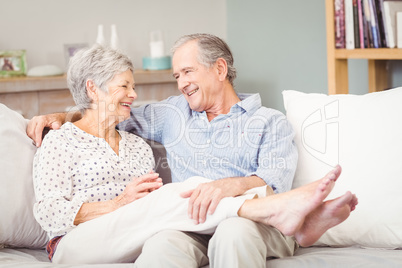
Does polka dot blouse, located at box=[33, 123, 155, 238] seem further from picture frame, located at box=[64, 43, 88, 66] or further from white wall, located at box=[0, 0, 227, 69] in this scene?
white wall, located at box=[0, 0, 227, 69]

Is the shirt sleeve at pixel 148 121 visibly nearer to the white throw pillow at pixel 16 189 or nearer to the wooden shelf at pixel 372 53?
the white throw pillow at pixel 16 189

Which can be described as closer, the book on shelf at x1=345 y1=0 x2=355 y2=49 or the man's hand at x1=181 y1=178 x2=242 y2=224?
the man's hand at x1=181 y1=178 x2=242 y2=224

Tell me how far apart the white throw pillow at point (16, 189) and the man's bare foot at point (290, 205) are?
27.6 inches

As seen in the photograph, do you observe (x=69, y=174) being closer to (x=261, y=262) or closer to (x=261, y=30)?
(x=261, y=262)

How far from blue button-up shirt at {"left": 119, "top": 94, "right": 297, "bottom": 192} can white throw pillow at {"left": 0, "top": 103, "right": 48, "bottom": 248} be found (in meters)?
0.39

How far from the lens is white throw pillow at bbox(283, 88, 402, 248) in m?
1.79

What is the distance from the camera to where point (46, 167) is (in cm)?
181

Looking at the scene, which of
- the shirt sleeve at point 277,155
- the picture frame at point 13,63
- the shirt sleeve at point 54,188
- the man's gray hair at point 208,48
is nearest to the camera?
the shirt sleeve at point 54,188

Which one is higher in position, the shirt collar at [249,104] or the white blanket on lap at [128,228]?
the shirt collar at [249,104]

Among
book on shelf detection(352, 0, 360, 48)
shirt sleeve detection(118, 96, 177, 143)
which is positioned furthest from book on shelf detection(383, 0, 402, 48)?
shirt sleeve detection(118, 96, 177, 143)

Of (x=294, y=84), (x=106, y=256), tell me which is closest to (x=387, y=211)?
(x=106, y=256)

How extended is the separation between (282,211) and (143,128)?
81 cm

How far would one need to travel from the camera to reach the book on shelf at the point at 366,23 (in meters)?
2.59

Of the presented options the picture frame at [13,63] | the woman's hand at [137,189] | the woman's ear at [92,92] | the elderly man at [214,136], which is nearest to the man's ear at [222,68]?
the elderly man at [214,136]
